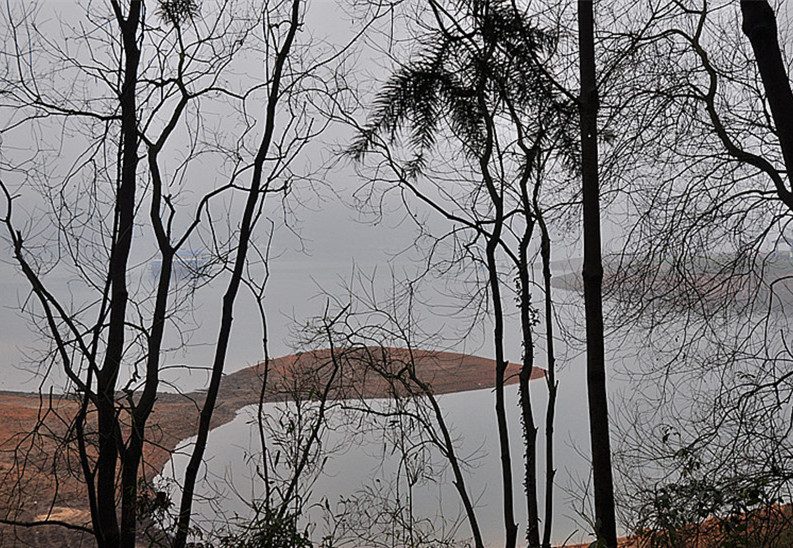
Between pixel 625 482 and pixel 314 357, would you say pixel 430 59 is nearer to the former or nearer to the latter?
pixel 314 357

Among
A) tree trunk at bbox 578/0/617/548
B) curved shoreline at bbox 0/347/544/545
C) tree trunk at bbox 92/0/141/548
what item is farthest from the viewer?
curved shoreline at bbox 0/347/544/545

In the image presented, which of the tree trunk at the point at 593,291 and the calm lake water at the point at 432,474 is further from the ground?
the tree trunk at the point at 593,291

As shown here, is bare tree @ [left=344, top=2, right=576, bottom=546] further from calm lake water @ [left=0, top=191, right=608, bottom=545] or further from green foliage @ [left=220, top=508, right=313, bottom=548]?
green foliage @ [left=220, top=508, right=313, bottom=548]

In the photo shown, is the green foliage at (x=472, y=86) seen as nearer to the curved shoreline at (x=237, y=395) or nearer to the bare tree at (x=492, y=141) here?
the bare tree at (x=492, y=141)

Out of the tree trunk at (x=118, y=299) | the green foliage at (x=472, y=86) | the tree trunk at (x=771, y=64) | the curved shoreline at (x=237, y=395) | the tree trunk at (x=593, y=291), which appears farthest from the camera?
the curved shoreline at (x=237, y=395)

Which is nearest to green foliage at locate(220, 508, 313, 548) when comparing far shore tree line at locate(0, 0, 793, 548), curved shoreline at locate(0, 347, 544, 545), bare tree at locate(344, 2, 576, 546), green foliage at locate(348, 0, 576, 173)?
far shore tree line at locate(0, 0, 793, 548)

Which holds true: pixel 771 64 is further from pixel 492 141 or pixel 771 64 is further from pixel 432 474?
pixel 432 474

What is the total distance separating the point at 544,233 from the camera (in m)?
2.23

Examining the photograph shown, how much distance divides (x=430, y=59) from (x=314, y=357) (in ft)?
3.53

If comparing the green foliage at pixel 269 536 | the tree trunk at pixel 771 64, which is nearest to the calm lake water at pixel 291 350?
the green foliage at pixel 269 536

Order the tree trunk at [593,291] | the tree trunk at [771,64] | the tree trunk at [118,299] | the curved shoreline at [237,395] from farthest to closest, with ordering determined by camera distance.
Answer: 1. the curved shoreline at [237,395]
2. the tree trunk at [593,291]
3. the tree trunk at [118,299]
4. the tree trunk at [771,64]

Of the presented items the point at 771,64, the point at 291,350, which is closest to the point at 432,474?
the point at 291,350

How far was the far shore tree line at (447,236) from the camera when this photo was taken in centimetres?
188

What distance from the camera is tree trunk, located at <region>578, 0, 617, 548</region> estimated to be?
194 centimetres
